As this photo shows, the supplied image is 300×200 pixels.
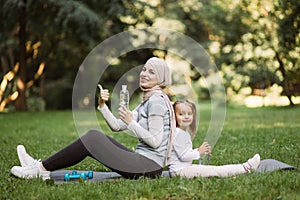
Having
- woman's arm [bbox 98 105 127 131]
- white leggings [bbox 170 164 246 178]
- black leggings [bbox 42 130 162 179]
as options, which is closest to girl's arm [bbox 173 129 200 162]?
white leggings [bbox 170 164 246 178]

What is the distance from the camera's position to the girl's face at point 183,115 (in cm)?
485

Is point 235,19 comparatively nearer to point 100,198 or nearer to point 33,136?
point 33,136

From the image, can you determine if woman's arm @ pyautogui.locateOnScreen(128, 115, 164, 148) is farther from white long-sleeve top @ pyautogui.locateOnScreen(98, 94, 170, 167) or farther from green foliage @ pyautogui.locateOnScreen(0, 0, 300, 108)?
green foliage @ pyautogui.locateOnScreen(0, 0, 300, 108)

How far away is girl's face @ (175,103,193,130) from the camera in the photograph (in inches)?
191

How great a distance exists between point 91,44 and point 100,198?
15.1 m

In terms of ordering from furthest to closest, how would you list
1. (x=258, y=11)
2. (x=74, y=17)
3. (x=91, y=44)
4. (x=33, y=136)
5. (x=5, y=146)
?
(x=258, y=11)
(x=91, y=44)
(x=74, y=17)
(x=33, y=136)
(x=5, y=146)

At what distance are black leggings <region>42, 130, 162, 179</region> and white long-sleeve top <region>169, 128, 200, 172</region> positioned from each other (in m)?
0.19

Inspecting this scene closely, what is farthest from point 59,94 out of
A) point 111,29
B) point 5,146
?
point 5,146

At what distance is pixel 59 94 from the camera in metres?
28.3

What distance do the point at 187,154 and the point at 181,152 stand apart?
0.06 m

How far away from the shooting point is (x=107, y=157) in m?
4.65

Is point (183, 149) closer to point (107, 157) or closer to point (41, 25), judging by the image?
point (107, 157)

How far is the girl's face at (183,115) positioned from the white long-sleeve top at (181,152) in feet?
0.29

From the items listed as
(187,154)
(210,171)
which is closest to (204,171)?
(210,171)
